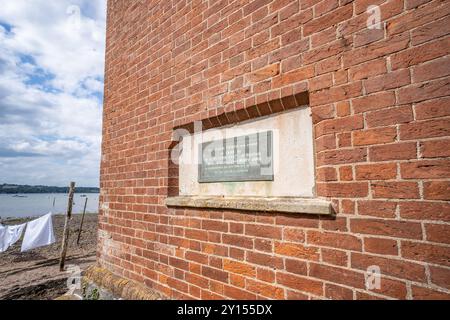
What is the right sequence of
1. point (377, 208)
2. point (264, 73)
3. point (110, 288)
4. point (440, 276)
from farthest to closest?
point (110, 288)
point (264, 73)
point (377, 208)
point (440, 276)

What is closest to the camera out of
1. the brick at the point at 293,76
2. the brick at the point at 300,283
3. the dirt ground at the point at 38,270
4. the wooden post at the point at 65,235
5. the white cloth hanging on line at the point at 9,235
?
the brick at the point at 300,283

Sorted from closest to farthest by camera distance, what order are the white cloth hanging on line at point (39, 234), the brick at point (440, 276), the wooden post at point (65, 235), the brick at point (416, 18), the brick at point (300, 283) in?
the brick at point (440, 276), the brick at point (416, 18), the brick at point (300, 283), the wooden post at point (65, 235), the white cloth hanging on line at point (39, 234)

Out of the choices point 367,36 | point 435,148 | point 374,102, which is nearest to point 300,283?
point 435,148

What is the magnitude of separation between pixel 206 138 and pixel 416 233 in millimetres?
Answer: 1815

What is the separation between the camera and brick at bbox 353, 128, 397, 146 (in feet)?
5.00

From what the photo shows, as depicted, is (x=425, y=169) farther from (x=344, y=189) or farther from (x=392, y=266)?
(x=392, y=266)

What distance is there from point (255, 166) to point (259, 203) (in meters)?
0.33

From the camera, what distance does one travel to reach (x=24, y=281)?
793cm

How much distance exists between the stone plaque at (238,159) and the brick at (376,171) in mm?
681

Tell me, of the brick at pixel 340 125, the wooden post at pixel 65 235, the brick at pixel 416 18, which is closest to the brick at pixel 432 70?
the brick at pixel 416 18

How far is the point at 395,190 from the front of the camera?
1490 mm

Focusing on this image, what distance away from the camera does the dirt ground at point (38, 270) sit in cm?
689

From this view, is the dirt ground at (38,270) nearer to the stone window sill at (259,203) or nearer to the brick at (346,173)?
the stone window sill at (259,203)

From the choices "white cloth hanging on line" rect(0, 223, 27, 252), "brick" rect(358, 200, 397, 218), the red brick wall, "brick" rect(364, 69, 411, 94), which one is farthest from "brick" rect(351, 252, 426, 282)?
"white cloth hanging on line" rect(0, 223, 27, 252)
